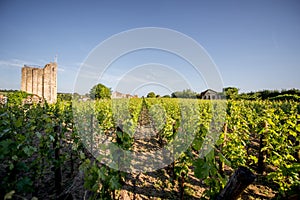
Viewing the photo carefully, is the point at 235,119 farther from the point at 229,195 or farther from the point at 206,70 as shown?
the point at 229,195

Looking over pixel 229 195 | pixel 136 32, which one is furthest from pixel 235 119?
pixel 229 195

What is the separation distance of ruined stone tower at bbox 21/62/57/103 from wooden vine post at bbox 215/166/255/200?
30661mm

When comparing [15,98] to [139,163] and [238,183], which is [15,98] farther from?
[238,183]

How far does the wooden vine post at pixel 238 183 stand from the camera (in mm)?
1249

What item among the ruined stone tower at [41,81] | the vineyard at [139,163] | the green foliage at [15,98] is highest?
the ruined stone tower at [41,81]

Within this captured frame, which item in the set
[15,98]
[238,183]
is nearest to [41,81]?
[15,98]

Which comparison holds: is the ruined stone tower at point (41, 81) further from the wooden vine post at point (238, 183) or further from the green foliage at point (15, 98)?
the wooden vine post at point (238, 183)

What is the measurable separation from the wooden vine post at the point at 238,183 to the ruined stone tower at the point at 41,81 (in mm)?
30661

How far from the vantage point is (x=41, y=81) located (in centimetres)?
2859

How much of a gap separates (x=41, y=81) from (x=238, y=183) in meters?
33.3

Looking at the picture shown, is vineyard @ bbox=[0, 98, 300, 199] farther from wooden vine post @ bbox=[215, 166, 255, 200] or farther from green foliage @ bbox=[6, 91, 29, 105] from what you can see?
green foliage @ bbox=[6, 91, 29, 105]

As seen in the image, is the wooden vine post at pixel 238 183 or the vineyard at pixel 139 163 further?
the vineyard at pixel 139 163

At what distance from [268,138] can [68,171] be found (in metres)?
5.30

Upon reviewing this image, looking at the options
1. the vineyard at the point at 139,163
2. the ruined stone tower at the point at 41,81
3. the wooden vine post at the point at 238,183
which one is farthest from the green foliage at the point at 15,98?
the wooden vine post at the point at 238,183
